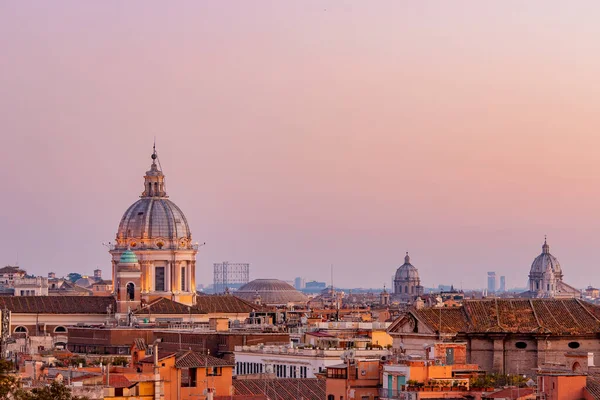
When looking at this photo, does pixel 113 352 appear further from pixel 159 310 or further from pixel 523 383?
pixel 523 383

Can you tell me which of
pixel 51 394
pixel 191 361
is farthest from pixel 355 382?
pixel 51 394

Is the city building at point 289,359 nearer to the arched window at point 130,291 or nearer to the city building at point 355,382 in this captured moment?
the city building at point 355,382

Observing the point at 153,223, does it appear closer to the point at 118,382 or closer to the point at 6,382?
the point at 118,382

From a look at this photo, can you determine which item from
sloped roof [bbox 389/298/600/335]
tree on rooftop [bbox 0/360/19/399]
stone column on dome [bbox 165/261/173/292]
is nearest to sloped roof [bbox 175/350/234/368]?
tree on rooftop [bbox 0/360/19/399]

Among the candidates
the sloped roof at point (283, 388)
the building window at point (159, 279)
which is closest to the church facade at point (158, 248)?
the building window at point (159, 279)

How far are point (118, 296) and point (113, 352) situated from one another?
111 feet

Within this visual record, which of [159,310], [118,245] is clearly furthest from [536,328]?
[118,245]

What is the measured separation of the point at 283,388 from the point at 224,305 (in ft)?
233

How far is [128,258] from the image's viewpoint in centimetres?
13675

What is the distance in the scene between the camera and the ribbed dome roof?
468 ft

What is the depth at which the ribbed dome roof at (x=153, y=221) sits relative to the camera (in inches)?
5615

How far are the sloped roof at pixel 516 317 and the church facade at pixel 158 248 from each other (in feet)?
209

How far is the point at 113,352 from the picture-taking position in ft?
320

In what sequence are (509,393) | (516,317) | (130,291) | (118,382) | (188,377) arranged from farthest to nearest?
(130,291)
(516,317)
(188,377)
(118,382)
(509,393)
